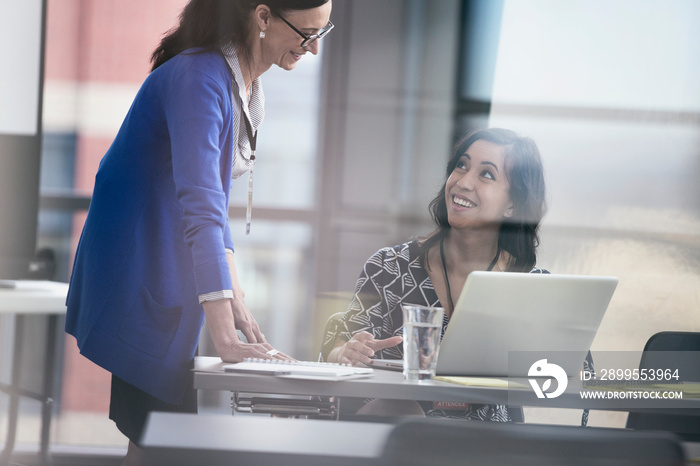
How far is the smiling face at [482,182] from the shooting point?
6.70 feet

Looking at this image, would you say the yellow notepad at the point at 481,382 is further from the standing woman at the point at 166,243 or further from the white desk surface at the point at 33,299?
the white desk surface at the point at 33,299

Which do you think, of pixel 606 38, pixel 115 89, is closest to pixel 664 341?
pixel 606 38

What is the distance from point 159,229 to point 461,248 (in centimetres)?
87

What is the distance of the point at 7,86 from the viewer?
2896 millimetres

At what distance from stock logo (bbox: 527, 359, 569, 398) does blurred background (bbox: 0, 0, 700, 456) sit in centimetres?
191

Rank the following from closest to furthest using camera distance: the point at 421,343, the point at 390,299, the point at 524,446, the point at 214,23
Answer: the point at 524,446, the point at 421,343, the point at 214,23, the point at 390,299

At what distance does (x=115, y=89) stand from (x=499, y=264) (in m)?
1.86

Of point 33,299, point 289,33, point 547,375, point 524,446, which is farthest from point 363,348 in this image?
point 33,299

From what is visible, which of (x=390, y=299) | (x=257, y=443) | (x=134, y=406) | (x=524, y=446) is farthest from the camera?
(x=390, y=299)

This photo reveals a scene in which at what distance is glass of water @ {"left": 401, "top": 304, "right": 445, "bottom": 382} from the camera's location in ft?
3.66

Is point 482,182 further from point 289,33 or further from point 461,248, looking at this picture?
point 289,33

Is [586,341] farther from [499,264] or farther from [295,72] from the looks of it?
[295,72]

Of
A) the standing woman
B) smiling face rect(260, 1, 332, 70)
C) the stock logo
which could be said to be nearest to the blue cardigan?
the standing woman

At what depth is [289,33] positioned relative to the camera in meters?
1.44
